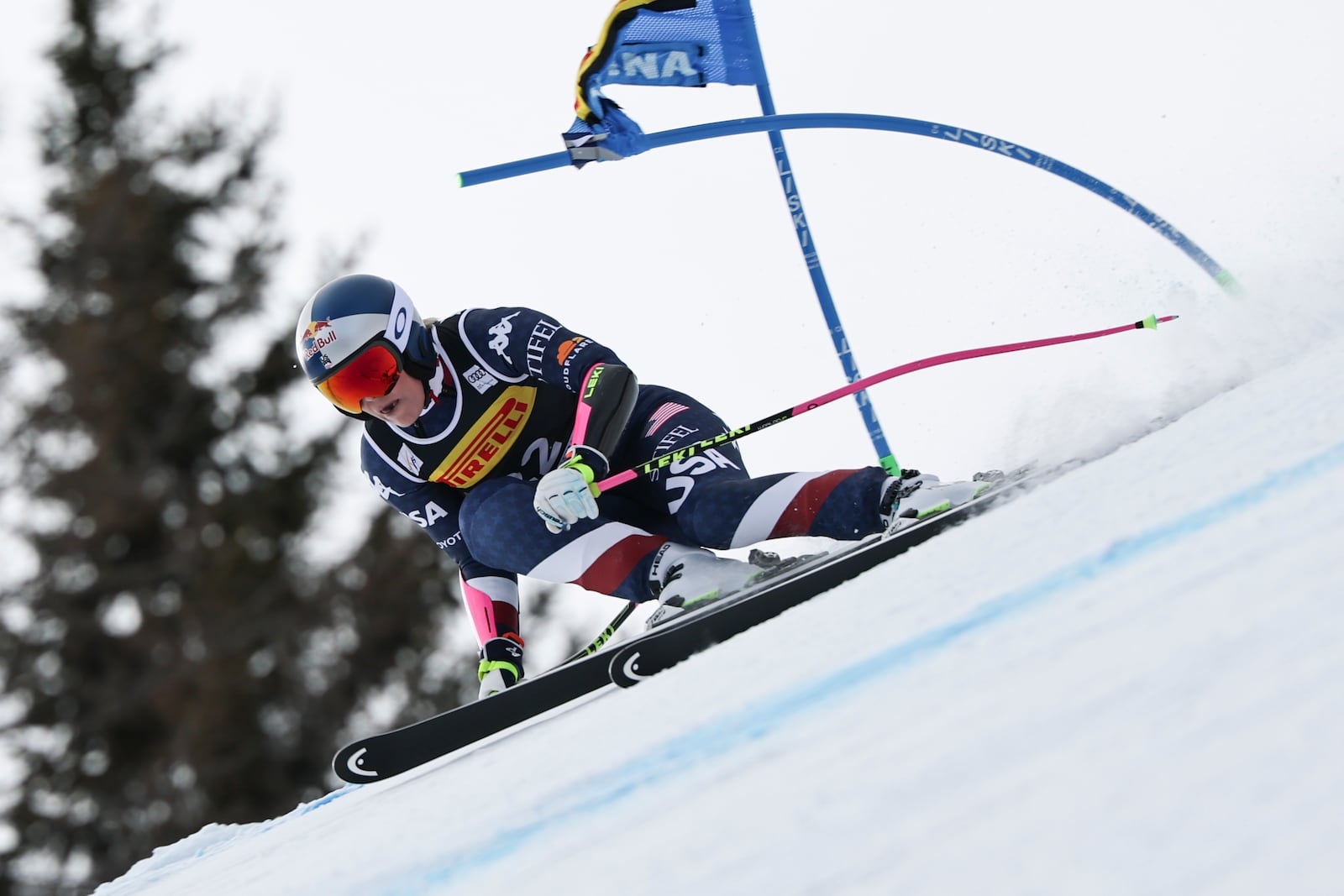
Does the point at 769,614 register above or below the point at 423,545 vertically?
below

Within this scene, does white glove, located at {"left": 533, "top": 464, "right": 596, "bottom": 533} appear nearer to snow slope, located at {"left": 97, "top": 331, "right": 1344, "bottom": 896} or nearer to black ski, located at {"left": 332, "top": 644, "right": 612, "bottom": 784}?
black ski, located at {"left": 332, "top": 644, "right": 612, "bottom": 784}

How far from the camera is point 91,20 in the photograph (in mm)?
17312

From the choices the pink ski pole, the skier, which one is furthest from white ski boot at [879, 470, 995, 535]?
the pink ski pole

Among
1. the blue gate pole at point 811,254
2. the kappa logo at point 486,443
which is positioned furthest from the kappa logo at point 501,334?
the blue gate pole at point 811,254

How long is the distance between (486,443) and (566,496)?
69 cm

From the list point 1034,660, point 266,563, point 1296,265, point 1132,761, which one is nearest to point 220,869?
point 1034,660

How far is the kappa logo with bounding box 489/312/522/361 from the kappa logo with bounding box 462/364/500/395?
79mm

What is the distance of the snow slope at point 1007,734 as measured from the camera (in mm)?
1329

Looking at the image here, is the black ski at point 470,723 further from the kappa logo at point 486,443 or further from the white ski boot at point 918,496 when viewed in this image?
the white ski boot at point 918,496

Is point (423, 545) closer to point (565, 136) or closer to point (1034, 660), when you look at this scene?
point (565, 136)

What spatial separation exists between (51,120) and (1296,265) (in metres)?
16.2

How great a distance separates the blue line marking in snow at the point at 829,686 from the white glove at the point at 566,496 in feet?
4.82

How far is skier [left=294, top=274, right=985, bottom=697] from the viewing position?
3.76m

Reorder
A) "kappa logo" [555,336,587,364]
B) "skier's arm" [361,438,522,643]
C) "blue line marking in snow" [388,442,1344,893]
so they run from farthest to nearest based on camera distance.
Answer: "skier's arm" [361,438,522,643] → "kappa logo" [555,336,587,364] → "blue line marking in snow" [388,442,1344,893]
